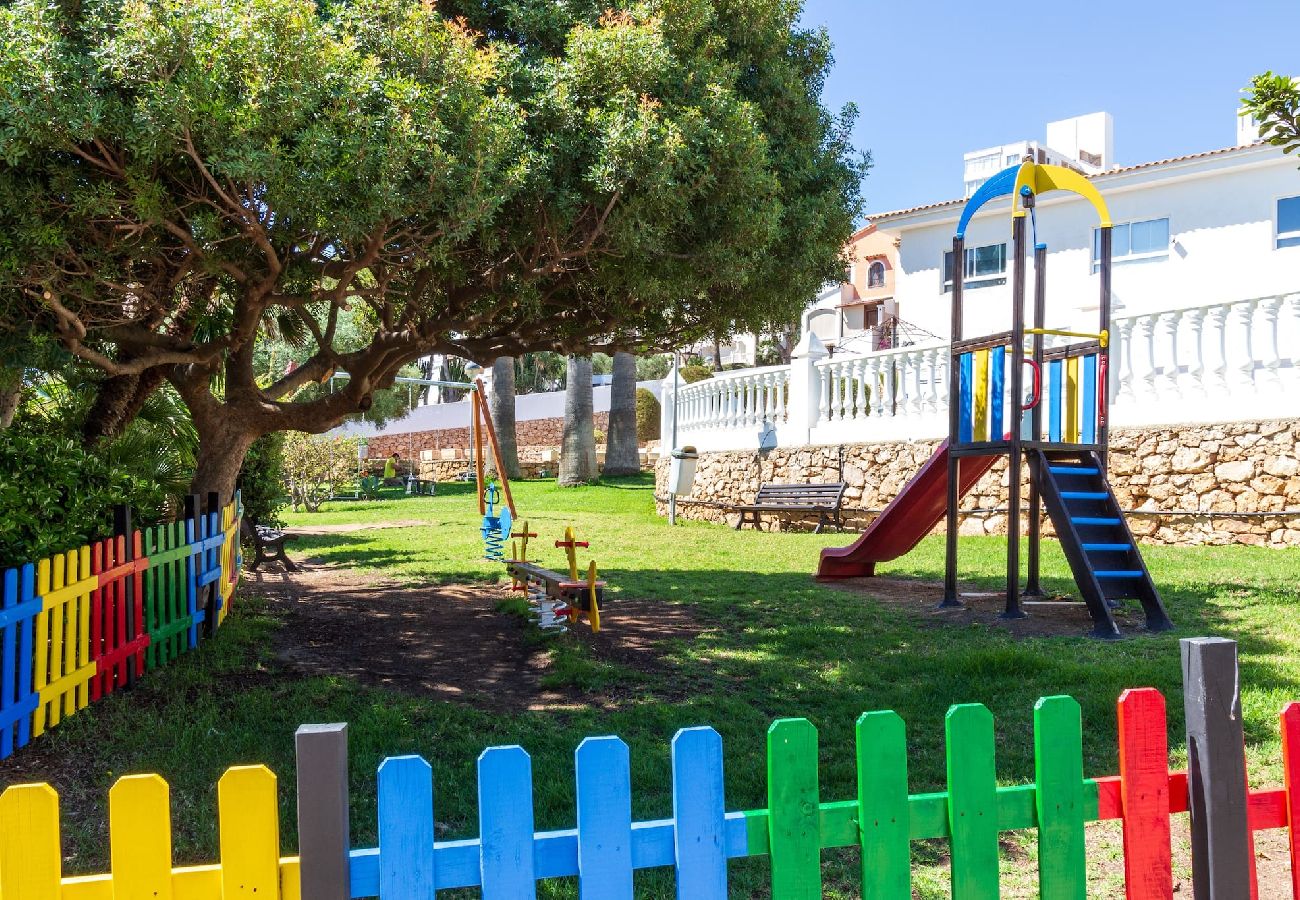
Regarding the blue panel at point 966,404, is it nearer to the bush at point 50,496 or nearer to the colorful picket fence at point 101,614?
the colorful picket fence at point 101,614

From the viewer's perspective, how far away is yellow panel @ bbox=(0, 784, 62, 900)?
1.97m

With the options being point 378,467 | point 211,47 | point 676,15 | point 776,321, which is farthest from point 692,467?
point 378,467

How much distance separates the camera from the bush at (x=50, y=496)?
18.2 ft

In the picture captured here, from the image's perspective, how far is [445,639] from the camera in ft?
27.8

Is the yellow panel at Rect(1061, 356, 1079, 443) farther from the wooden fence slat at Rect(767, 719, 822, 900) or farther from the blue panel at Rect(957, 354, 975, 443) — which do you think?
the wooden fence slat at Rect(767, 719, 822, 900)

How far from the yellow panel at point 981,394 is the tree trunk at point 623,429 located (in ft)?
60.8

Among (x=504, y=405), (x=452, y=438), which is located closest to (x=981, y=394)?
(x=504, y=405)

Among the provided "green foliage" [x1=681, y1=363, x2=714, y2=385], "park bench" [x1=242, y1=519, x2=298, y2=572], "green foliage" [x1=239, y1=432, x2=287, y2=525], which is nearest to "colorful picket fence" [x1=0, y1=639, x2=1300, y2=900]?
"park bench" [x1=242, y1=519, x2=298, y2=572]

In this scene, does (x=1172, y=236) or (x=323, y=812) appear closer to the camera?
(x=323, y=812)

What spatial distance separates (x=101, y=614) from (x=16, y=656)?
1.00 meters

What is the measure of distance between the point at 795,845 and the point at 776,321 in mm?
7640

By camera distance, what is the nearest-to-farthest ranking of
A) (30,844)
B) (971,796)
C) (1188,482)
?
1. (30,844)
2. (971,796)
3. (1188,482)

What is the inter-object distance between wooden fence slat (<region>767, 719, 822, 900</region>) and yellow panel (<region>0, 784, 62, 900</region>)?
1.43 metres

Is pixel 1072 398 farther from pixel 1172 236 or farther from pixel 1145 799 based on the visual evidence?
pixel 1172 236
